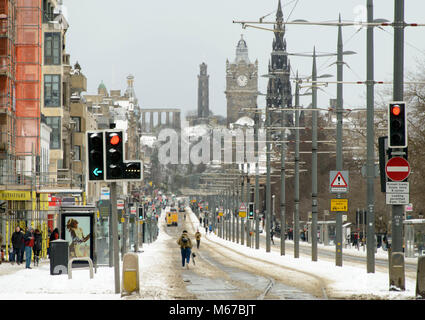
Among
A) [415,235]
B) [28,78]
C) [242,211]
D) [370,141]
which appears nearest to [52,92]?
[28,78]

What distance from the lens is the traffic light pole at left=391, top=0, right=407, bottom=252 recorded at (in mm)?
24156

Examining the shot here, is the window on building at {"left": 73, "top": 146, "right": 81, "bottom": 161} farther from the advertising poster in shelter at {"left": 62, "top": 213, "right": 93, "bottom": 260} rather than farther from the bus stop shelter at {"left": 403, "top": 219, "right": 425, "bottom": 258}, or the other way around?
the advertising poster in shelter at {"left": 62, "top": 213, "right": 93, "bottom": 260}

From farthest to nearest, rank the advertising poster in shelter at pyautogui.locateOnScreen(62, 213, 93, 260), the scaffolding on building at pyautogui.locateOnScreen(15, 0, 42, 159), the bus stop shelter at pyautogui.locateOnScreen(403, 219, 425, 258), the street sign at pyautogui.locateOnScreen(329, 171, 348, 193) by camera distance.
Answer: the scaffolding on building at pyautogui.locateOnScreen(15, 0, 42, 159), the bus stop shelter at pyautogui.locateOnScreen(403, 219, 425, 258), the street sign at pyautogui.locateOnScreen(329, 171, 348, 193), the advertising poster in shelter at pyautogui.locateOnScreen(62, 213, 93, 260)

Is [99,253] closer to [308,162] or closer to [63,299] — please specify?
[63,299]

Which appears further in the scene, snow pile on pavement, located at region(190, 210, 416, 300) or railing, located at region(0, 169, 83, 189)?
railing, located at region(0, 169, 83, 189)

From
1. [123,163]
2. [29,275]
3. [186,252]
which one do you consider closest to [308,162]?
[186,252]

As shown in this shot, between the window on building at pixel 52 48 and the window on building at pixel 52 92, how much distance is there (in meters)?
1.24

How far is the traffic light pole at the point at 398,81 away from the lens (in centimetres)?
2416

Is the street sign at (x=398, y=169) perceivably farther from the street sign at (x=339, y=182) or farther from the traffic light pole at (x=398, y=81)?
the street sign at (x=339, y=182)

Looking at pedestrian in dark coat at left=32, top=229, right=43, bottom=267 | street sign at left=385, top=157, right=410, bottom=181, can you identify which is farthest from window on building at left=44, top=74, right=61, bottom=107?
street sign at left=385, top=157, right=410, bottom=181

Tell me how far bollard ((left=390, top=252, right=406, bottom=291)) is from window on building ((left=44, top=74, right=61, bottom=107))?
4873 centimetres

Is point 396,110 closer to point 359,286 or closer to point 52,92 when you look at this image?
point 359,286

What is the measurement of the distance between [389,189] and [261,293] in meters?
3.76

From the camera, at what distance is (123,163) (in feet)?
72.1
